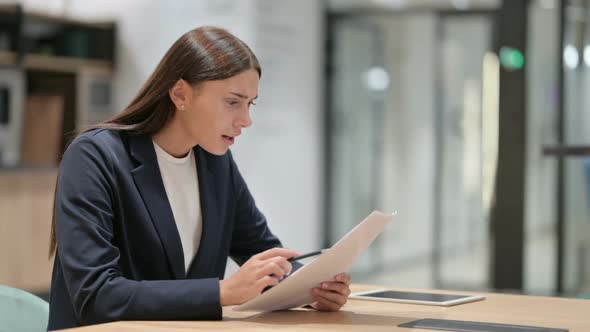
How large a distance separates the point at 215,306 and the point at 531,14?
5566 millimetres

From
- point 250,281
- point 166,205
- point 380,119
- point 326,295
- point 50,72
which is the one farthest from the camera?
point 380,119

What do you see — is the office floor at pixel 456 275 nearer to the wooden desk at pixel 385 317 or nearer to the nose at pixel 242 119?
the wooden desk at pixel 385 317

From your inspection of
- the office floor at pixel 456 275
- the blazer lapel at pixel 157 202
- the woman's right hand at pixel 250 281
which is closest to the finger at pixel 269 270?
the woman's right hand at pixel 250 281

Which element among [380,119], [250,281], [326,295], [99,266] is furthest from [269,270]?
[380,119]

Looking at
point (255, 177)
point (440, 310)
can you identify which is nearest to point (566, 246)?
point (255, 177)

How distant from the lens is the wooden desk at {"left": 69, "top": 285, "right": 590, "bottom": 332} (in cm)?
177

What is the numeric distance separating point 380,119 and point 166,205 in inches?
249

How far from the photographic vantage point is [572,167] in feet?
20.6

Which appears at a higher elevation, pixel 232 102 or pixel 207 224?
pixel 232 102

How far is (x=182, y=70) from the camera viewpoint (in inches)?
84.1

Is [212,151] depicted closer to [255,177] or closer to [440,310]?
[440,310]

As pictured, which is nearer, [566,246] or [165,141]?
[165,141]

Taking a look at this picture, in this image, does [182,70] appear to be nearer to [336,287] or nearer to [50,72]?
[336,287]

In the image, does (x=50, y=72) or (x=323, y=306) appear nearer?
(x=323, y=306)
